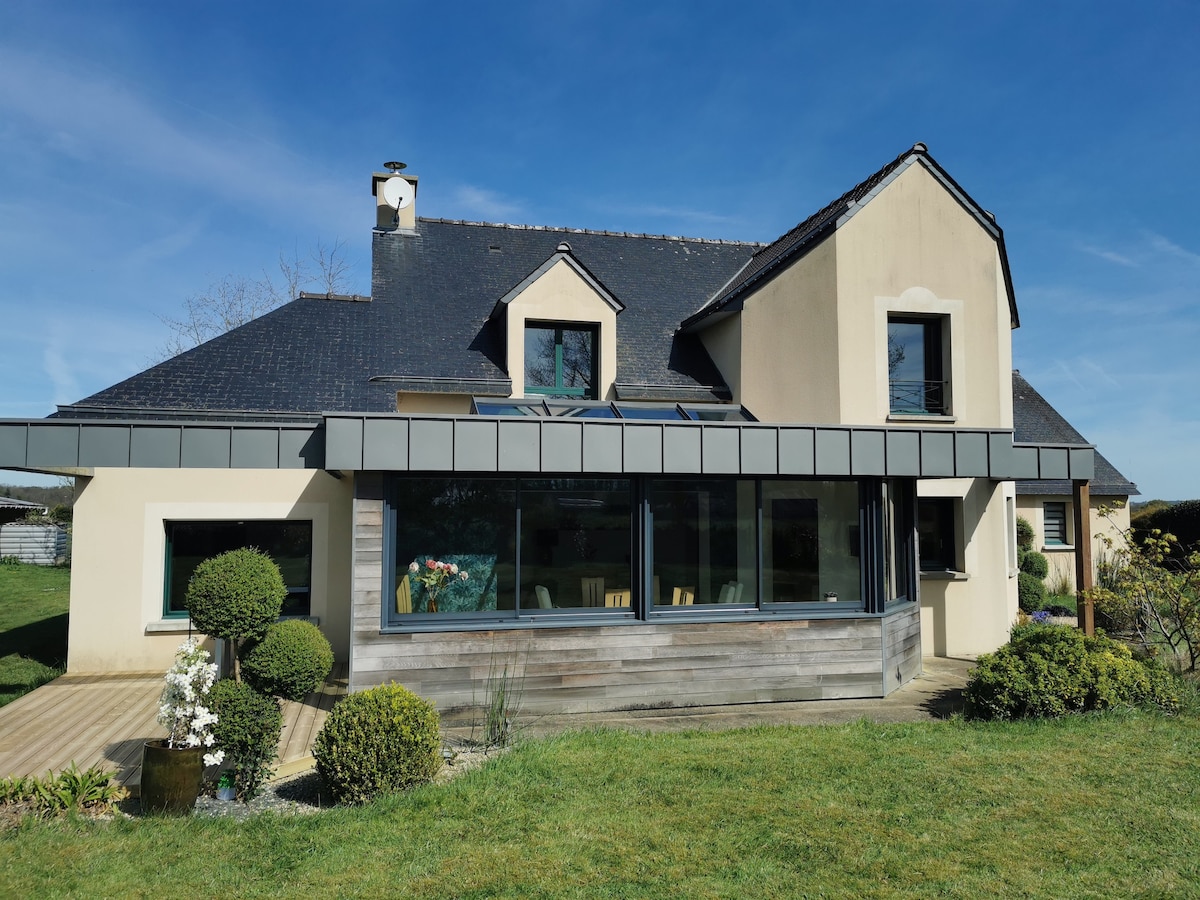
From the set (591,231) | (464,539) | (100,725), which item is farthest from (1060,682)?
(591,231)

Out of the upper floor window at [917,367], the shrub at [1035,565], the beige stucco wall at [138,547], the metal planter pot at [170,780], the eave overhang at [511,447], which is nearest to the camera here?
the metal planter pot at [170,780]

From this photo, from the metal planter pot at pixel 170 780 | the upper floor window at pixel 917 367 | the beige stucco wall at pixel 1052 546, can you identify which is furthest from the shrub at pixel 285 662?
the beige stucco wall at pixel 1052 546

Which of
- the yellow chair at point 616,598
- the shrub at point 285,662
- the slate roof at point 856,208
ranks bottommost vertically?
the shrub at point 285,662

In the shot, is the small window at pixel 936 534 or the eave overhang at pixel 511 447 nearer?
the eave overhang at pixel 511 447

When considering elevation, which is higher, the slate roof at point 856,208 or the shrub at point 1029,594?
the slate roof at point 856,208

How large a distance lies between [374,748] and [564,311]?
9.76m

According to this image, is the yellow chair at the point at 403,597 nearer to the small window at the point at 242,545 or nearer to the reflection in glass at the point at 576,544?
the reflection in glass at the point at 576,544

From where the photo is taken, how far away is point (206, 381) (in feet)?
43.1

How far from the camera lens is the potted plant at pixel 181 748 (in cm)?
630

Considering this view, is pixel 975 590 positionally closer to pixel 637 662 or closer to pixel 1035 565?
pixel 637 662

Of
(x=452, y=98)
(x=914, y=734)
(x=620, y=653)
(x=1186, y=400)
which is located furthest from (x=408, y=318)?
(x=1186, y=400)

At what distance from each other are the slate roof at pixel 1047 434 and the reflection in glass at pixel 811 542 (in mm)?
14041

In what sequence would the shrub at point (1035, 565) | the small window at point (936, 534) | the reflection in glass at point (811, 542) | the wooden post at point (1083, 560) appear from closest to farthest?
the reflection in glass at point (811, 542), the wooden post at point (1083, 560), the small window at point (936, 534), the shrub at point (1035, 565)

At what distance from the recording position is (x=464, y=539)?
9430 mm
